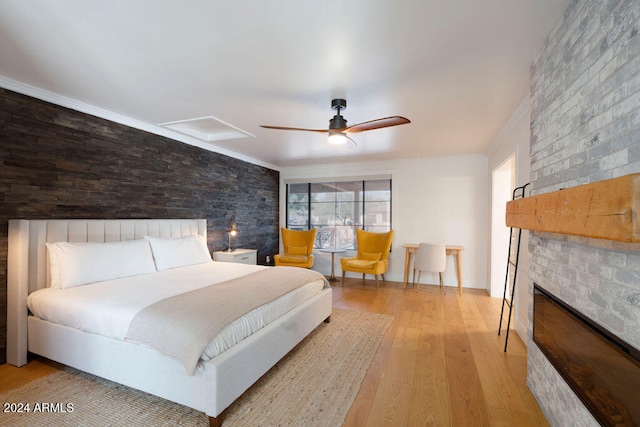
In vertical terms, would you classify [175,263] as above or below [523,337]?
above

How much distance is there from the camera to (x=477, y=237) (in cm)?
500

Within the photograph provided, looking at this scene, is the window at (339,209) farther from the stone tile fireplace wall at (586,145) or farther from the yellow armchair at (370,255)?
the stone tile fireplace wall at (586,145)

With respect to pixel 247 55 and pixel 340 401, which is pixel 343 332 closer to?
pixel 340 401

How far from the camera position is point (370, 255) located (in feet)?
17.3

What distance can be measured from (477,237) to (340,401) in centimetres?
410

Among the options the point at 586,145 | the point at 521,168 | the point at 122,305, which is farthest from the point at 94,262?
the point at 521,168

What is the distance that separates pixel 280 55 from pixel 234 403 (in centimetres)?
242

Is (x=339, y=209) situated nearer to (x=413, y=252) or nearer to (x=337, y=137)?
(x=413, y=252)

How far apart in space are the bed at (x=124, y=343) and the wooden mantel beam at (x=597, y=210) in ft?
6.33

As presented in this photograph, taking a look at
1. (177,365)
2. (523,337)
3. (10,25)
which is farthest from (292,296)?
(10,25)

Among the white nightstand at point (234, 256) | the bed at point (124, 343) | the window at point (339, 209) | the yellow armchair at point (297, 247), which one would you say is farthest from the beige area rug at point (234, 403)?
the window at point (339, 209)

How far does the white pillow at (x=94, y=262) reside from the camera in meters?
2.45

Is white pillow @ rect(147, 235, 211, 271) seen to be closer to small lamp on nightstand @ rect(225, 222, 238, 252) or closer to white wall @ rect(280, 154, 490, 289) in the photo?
small lamp on nightstand @ rect(225, 222, 238, 252)

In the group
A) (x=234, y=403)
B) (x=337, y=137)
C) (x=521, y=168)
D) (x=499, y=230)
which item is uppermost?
(x=337, y=137)
